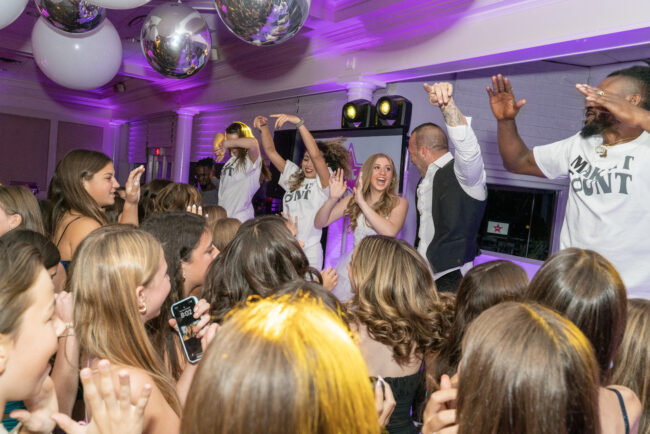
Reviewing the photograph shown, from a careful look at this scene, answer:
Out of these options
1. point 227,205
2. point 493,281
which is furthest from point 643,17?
point 227,205

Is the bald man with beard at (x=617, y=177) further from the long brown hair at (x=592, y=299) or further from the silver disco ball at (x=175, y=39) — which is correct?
the silver disco ball at (x=175, y=39)

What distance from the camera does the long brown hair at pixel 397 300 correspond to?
1874mm

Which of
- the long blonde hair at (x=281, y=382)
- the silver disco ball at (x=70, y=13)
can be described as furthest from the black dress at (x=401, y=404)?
the silver disco ball at (x=70, y=13)

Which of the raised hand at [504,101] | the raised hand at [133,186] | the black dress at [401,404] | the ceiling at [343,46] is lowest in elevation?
the black dress at [401,404]

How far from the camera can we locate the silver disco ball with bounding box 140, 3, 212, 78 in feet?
10.4

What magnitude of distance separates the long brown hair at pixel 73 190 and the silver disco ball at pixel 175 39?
0.76 meters

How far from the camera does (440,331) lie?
6.46ft

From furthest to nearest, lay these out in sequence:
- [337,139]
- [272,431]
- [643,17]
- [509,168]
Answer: [337,139] → [643,17] → [509,168] → [272,431]

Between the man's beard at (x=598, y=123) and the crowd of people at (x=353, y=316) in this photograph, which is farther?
the man's beard at (x=598, y=123)

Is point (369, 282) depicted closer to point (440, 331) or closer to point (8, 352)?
point (440, 331)

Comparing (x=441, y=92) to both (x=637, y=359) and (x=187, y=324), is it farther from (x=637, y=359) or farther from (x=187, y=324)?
(x=187, y=324)

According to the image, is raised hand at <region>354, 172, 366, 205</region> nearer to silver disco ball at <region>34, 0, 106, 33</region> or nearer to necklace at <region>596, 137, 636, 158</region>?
necklace at <region>596, 137, 636, 158</region>

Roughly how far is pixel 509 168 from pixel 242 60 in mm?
4558

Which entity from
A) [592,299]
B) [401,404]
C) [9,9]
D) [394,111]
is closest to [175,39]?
[9,9]
